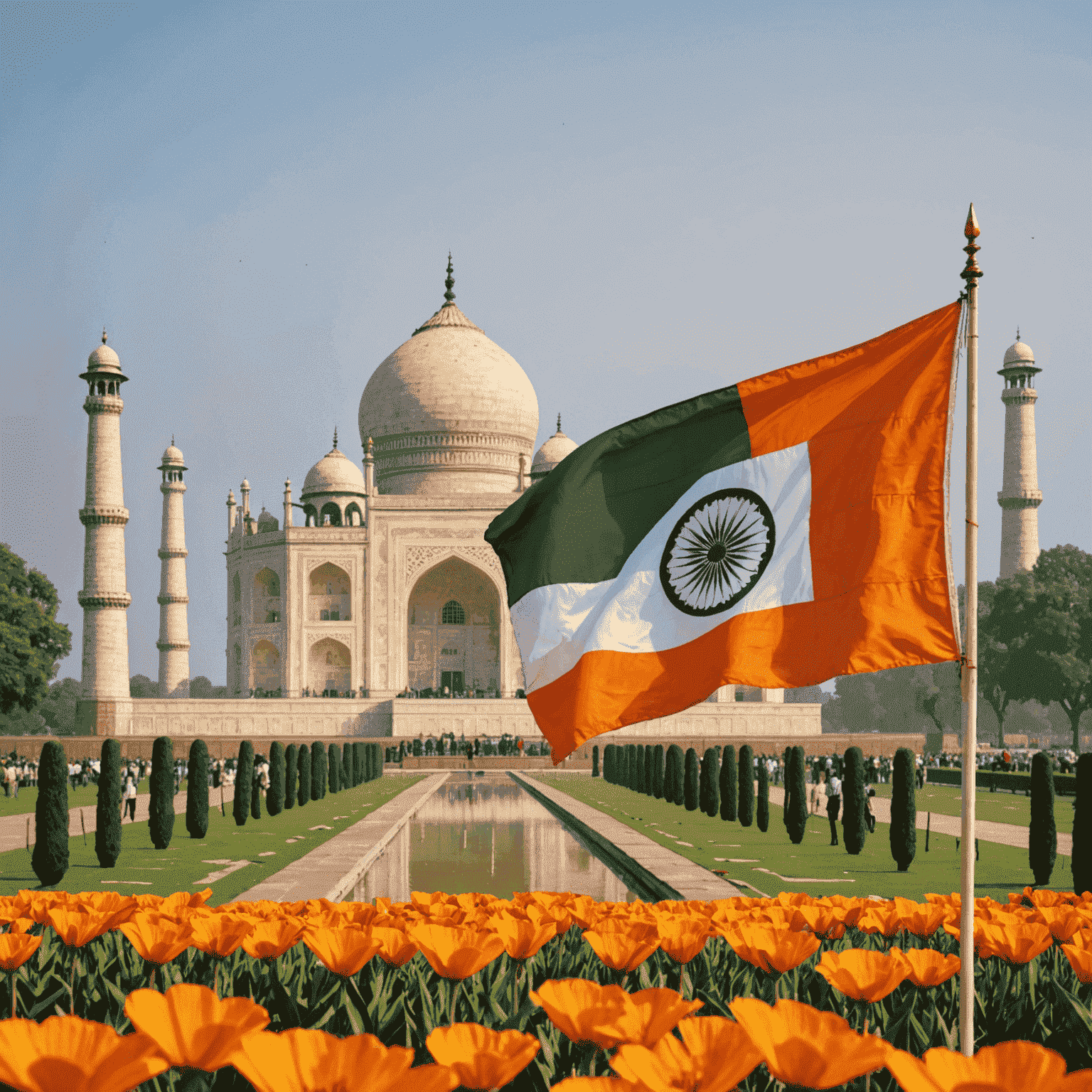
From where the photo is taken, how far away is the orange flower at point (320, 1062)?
5.89 feet

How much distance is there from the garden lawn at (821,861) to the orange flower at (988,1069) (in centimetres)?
781

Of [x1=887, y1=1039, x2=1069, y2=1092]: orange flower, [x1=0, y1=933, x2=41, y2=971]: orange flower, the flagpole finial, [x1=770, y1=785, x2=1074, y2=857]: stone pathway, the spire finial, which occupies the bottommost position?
[x1=770, y1=785, x2=1074, y2=857]: stone pathway

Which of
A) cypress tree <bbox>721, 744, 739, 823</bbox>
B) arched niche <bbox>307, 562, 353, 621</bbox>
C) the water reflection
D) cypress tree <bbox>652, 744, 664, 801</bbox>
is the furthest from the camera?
arched niche <bbox>307, 562, 353, 621</bbox>

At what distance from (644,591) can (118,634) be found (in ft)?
124

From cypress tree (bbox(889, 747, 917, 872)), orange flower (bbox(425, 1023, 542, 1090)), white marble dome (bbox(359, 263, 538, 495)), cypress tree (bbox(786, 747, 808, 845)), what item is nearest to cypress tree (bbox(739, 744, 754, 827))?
cypress tree (bbox(786, 747, 808, 845))

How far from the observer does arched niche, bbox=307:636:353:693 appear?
46.8 metres

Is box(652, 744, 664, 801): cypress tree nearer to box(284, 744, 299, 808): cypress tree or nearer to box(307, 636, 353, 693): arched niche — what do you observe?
box(284, 744, 299, 808): cypress tree

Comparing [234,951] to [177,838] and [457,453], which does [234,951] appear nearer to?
[177,838]

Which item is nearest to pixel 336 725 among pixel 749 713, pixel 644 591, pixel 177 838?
pixel 749 713

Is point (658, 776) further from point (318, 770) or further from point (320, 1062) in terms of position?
point (320, 1062)

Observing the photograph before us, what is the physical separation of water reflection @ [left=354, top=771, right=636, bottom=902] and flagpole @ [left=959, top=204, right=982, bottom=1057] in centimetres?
564

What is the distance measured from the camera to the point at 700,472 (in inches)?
184

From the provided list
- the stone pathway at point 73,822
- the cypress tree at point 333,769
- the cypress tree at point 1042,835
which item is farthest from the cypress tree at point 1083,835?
the cypress tree at point 333,769

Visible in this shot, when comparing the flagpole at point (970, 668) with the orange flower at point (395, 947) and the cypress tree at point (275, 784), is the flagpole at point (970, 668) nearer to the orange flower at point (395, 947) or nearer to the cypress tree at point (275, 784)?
the orange flower at point (395, 947)
